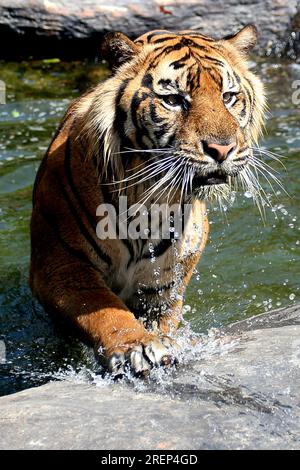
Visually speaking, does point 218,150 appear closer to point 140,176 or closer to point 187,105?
point 187,105

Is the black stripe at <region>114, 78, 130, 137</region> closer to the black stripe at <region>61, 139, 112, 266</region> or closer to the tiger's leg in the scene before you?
the black stripe at <region>61, 139, 112, 266</region>

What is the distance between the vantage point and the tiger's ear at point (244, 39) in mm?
4246

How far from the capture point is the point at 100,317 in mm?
3822

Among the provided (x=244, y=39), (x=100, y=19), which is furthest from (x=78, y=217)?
(x=100, y=19)

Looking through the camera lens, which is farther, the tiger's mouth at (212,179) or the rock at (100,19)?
the rock at (100,19)

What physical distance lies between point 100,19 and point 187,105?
4.81 meters

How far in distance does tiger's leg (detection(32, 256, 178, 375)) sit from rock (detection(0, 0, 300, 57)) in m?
4.47

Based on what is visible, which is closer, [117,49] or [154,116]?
[154,116]

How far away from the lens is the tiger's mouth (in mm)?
3645

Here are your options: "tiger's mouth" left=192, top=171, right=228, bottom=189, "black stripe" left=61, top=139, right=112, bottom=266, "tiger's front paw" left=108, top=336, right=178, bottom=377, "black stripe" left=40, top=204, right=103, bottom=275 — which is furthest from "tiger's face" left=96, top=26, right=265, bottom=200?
"tiger's front paw" left=108, top=336, right=178, bottom=377

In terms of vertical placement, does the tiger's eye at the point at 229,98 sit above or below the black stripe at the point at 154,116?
above

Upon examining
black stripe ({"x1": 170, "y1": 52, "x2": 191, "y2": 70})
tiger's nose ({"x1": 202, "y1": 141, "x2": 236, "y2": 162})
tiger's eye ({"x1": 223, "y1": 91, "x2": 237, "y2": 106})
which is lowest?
tiger's nose ({"x1": 202, "y1": 141, "x2": 236, "y2": 162})

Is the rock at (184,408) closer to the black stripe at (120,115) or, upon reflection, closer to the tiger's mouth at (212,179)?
the tiger's mouth at (212,179)

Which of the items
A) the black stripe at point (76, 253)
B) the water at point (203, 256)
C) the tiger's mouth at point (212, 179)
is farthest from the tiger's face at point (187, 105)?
the water at point (203, 256)
